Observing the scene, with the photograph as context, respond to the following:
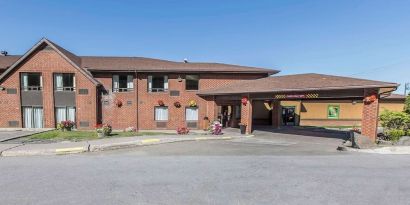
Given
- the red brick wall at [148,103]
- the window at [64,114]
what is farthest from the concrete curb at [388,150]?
the window at [64,114]

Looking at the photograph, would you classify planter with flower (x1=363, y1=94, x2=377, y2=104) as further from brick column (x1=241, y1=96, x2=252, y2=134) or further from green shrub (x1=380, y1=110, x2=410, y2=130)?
brick column (x1=241, y1=96, x2=252, y2=134)

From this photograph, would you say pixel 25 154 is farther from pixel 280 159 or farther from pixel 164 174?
pixel 280 159

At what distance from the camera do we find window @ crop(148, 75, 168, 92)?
2375cm

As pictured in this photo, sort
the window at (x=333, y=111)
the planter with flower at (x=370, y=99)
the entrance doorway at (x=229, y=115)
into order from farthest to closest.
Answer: the window at (x=333, y=111), the entrance doorway at (x=229, y=115), the planter with flower at (x=370, y=99)

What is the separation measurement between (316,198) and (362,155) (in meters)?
7.28

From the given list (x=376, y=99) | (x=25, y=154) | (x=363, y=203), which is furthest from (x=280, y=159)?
(x=25, y=154)

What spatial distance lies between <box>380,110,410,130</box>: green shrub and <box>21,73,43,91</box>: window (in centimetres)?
2722

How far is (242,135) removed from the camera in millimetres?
19141

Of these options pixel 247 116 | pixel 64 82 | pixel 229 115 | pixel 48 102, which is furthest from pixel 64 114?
pixel 247 116

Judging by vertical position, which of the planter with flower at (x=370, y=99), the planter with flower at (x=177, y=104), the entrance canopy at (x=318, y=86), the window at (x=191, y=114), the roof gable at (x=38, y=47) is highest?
the roof gable at (x=38, y=47)

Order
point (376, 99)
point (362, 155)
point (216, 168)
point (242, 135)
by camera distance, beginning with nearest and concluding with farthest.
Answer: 1. point (216, 168)
2. point (362, 155)
3. point (376, 99)
4. point (242, 135)

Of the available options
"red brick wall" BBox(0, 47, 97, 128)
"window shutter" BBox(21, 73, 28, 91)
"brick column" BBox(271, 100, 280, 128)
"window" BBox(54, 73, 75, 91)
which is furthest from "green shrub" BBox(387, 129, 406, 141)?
"window shutter" BBox(21, 73, 28, 91)

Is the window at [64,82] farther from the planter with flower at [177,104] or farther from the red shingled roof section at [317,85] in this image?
the red shingled roof section at [317,85]

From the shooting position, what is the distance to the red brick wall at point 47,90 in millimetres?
22172
